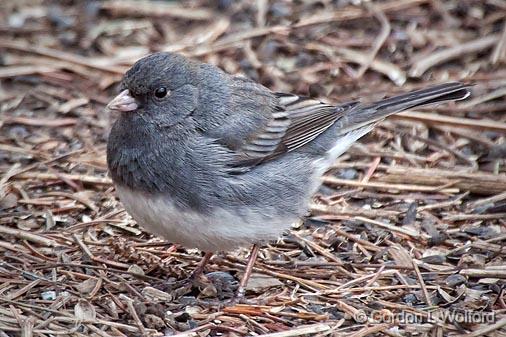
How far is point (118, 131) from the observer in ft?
12.4

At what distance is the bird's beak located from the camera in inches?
146

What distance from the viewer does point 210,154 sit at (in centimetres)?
371

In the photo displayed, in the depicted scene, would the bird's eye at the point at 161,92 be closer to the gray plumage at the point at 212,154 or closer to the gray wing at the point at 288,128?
the gray plumage at the point at 212,154

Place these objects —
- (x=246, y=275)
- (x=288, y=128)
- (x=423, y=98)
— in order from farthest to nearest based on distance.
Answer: (x=423, y=98) → (x=288, y=128) → (x=246, y=275)

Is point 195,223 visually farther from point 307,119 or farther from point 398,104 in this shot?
point 398,104

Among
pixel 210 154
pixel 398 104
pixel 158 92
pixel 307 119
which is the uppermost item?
pixel 398 104

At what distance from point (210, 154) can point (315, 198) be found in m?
1.02

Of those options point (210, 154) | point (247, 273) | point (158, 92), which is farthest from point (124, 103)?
point (247, 273)

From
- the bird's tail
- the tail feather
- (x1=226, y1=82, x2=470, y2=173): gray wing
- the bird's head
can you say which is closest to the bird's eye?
the bird's head

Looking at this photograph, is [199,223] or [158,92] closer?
[199,223]

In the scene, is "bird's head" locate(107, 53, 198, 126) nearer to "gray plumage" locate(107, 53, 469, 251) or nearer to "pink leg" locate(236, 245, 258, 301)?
"gray plumage" locate(107, 53, 469, 251)

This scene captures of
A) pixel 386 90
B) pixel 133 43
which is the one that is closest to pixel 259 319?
pixel 386 90

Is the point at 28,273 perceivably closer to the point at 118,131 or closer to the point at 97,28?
the point at 118,131

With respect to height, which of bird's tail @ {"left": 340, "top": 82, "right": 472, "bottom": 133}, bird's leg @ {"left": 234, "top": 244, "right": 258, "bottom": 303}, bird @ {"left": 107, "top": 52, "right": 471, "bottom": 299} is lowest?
bird's leg @ {"left": 234, "top": 244, "right": 258, "bottom": 303}
